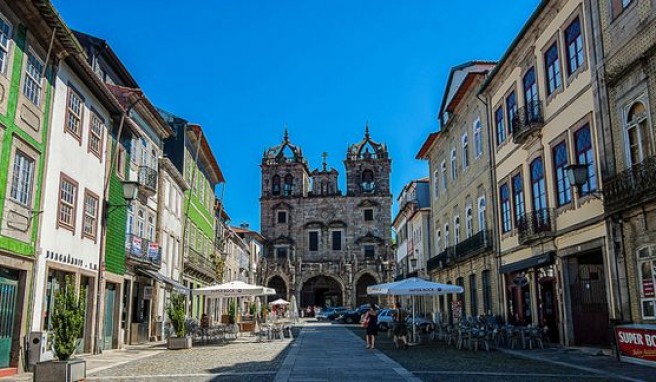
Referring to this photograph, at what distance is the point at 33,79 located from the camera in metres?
14.8

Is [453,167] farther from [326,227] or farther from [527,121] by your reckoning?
[326,227]

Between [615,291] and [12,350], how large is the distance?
14.3 metres

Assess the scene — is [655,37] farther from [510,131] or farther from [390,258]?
[390,258]

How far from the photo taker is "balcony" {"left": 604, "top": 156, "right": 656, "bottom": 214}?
13.3 metres

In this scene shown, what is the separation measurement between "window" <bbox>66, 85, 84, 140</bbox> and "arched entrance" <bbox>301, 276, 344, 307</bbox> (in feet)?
178

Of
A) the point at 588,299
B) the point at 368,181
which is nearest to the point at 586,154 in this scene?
the point at 588,299

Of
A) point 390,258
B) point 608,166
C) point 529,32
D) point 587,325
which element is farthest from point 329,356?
point 390,258

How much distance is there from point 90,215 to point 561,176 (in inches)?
574

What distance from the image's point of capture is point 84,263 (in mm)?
18656

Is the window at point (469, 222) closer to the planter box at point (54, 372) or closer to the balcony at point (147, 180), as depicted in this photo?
the balcony at point (147, 180)

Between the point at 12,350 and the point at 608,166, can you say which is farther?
the point at 608,166

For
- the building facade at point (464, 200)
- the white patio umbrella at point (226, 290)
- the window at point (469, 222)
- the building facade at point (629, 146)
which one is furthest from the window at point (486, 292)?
the building facade at point (629, 146)

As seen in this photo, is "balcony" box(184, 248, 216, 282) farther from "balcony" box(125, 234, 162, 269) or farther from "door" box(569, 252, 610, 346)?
"door" box(569, 252, 610, 346)

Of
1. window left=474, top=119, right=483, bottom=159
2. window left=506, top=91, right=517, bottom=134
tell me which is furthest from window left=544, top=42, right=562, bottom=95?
window left=474, top=119, right=483, bottom=159
